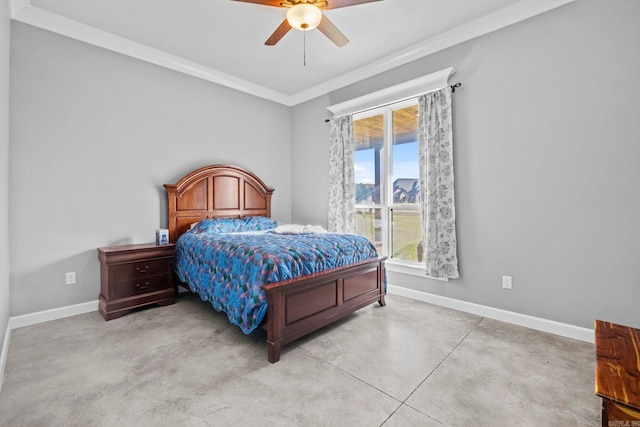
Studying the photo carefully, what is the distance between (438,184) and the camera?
327cm

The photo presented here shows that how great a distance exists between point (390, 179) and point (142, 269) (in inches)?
124

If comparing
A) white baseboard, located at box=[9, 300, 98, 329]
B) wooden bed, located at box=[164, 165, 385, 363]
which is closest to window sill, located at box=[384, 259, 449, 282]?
wooden bed, located at box=[164, 165, 385, 363]

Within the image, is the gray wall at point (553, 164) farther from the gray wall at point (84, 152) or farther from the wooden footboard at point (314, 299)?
the gray wall at point (84, 152)

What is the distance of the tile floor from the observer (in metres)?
1.60

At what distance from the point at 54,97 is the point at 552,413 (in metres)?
4.75

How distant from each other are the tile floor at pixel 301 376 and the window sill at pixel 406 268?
0.74 meters

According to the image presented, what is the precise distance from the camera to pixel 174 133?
12.5ft

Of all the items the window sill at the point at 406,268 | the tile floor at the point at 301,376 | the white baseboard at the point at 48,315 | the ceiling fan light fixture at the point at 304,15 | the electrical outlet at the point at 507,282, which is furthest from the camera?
the window sill at the point at 406,268

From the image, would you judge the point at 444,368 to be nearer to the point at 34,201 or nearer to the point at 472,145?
the point at 472,145

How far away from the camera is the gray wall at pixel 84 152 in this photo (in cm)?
280

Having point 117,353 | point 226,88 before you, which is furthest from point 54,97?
point 117,353

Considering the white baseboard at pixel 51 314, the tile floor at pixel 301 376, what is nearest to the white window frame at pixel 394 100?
the tile floor at pixel 301 376

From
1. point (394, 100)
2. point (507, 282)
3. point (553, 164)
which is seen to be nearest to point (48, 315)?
point (394, 100)

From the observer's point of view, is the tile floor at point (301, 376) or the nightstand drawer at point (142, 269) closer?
the tile floor at point (301, 376)
